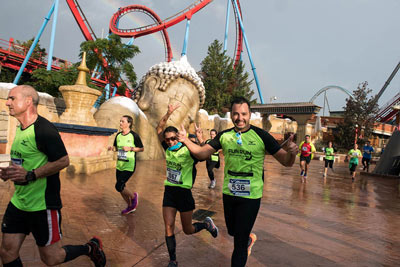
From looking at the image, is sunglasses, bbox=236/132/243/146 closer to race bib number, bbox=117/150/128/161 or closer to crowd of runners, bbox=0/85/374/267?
crowd of runners, bbox=0/85/374/267

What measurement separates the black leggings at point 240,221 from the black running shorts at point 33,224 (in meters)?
1.53

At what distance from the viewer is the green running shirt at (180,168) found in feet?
10.5

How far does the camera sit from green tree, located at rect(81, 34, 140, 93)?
19734 mm

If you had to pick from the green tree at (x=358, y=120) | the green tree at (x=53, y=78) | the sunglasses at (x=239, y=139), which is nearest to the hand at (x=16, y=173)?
the sunglasses at (x=239, y=139)

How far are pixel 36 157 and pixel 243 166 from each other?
177 centimetres

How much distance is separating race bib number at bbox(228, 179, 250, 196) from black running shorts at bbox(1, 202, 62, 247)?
1.55 metres

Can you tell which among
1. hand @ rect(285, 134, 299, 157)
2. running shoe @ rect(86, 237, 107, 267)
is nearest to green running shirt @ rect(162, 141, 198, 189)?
running shoe @ rect(86, 237, 107, 267)

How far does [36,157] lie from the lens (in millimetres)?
2188

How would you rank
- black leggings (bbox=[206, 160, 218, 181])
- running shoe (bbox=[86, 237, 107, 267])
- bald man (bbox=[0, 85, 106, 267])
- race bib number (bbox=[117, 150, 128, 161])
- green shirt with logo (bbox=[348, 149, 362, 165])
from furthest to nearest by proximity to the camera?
1. green shirt with logo (bbox=[348, 149, 362, 165])
2. black leggings (bbox=[206, 160, 218, 181])
3. race bib number (bbox=[117, 150, 128, 161])
4. running shoe (bbox=[86, 237, 107, 267])
5. bald man (bbox=[0, 85, 106, 267])

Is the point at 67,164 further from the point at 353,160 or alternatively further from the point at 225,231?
the point at 353,160

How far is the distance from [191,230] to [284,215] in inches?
106

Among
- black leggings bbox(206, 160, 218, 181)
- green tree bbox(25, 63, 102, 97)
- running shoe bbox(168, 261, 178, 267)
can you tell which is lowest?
running shoe bbox(168, 261, 178, 267)

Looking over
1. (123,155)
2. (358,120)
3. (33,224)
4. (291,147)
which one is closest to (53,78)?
(123,155)

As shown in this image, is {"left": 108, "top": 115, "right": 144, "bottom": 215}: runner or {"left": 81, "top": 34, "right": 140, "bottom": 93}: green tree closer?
{"left": 108, "top": 115, "right": 144, "bottom": 215}: runner
